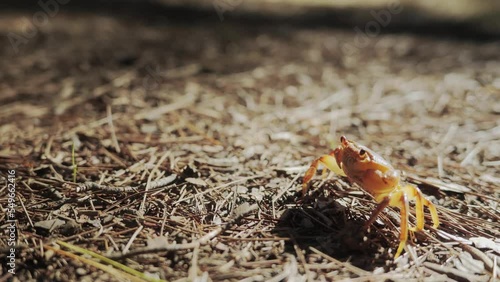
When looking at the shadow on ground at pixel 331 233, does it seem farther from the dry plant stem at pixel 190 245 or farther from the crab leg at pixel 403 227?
the dry plant stem at pixel 190 245

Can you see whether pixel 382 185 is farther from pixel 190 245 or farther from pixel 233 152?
pixel 233 152

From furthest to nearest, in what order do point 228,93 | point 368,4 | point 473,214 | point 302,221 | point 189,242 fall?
point 368,4, point 228,93, point 473,214, point 302,221, point 189,242

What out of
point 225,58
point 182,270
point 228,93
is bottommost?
point 182,270

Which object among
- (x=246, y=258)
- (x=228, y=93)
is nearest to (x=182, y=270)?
(x=246, y=258)

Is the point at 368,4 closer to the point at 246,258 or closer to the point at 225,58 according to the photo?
the point at 225,58

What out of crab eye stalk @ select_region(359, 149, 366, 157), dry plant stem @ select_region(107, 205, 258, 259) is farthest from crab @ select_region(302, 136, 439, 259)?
dry plant stem @ select_region(107, 205, 258, 259)

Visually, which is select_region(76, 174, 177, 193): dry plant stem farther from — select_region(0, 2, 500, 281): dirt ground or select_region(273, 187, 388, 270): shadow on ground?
select_region(273, 187, 388, 270): shadow on ground

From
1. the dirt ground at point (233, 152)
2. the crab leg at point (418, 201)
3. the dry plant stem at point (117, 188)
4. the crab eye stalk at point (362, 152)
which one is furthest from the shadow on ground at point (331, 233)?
the dry plant stem at point (117, 188)

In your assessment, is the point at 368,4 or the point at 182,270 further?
the point at 368,4
